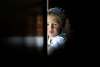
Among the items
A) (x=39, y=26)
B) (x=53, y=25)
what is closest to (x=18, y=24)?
(x=39, y=26)

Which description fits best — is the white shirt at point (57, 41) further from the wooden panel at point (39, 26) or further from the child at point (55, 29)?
the wooden panel at point (39, 26)

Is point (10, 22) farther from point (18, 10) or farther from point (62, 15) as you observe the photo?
point (62, 15)

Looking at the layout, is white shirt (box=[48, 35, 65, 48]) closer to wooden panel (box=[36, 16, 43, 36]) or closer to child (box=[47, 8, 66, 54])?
child (box=[47, 8, 66, 54])

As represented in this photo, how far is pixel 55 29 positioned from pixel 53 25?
0.17 feet

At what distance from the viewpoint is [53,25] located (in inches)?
79.1

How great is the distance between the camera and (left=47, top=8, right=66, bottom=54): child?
2002 millimetres

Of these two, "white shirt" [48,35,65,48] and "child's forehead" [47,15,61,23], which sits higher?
"child's forehead" [47,15,61,23]

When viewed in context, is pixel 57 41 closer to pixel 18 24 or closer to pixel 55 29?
pixel 55 29

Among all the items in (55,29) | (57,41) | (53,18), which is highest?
(53,18)

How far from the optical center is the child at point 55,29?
2.00m

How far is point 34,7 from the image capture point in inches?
81.7

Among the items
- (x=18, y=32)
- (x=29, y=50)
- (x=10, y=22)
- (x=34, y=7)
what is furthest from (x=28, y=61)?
(x=34, y=7)

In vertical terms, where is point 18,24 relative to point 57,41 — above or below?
above

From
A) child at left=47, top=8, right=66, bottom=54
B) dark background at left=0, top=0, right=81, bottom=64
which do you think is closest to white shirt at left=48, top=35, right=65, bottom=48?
child at left=47, top=8, right=66, bottom=54
